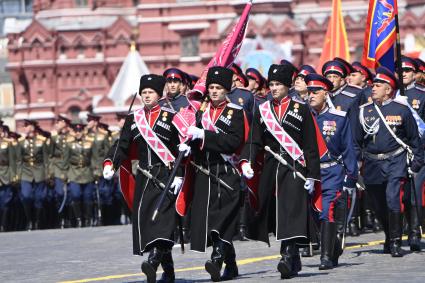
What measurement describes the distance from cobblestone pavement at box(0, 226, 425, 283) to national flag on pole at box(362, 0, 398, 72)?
2.04 metres

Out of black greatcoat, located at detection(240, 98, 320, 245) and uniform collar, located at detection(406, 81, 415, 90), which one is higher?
uniform collar, located at detection(406, 81, 415, 90)

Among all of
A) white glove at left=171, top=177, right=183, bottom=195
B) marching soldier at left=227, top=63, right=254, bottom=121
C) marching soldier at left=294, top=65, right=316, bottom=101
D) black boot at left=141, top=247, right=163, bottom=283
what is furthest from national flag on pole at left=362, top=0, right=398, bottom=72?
black boot at left=141, top=247, right=163, bottom=283

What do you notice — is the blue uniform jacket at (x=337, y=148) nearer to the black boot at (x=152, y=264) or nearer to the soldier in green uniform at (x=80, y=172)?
the black boot at (x=152, y=264)

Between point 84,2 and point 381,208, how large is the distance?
199ft

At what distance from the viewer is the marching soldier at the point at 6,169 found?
2573 centimetres

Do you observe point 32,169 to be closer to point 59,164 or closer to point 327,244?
point 59,164

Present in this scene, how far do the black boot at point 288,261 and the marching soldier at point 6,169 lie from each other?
12777 mm

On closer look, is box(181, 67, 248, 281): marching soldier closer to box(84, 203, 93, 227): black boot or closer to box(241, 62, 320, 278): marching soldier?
box(241, 62, 320, 278): marching soldier

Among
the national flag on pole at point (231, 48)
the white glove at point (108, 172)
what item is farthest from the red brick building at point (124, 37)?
the white glove at point (108, 172)

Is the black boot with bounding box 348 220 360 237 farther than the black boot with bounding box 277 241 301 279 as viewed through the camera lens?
Yes

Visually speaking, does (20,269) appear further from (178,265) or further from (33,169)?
(33,169)

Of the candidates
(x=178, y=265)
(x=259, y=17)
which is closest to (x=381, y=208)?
(x=178, y=265)

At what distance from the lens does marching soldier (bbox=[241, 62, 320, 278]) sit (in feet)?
44.3

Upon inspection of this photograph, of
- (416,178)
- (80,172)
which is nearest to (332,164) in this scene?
(416,178)
